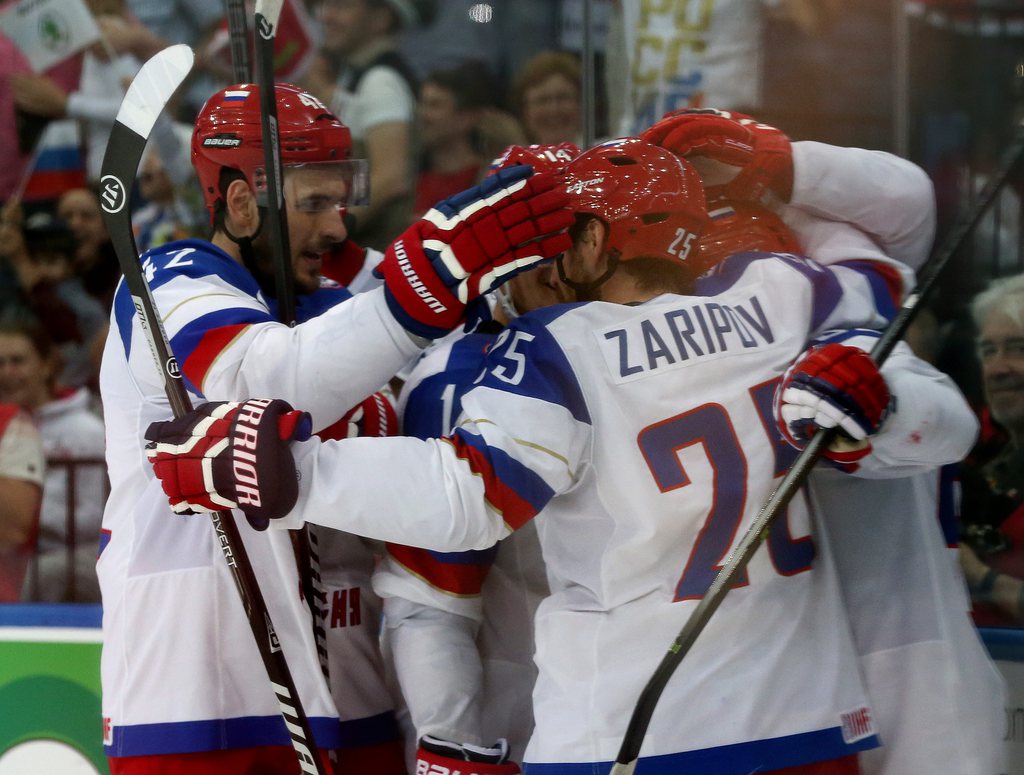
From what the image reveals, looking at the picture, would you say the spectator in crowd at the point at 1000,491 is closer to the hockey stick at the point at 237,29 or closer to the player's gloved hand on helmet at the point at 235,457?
the player's gloved hand on helmet at the point at 235,457

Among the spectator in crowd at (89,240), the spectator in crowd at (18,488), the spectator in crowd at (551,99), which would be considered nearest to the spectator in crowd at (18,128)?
the spectator in crowd at (89,240)

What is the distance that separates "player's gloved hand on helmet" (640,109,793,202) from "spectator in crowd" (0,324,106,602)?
1.83 metres

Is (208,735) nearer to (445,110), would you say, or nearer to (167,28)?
(445,110)

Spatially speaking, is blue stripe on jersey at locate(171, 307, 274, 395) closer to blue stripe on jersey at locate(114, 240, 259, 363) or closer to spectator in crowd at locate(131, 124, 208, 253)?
blue stripe on jersey at locate(114, 240, 259, 363)

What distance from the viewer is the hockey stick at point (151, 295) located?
1.66 metres

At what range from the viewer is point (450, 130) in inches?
123

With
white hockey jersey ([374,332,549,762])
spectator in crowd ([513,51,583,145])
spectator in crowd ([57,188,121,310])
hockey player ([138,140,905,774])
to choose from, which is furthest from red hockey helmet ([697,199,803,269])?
spectator in crowd ([57,188,121,310])

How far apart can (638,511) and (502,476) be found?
188mm

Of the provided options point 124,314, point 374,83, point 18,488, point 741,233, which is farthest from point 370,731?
point 374,83

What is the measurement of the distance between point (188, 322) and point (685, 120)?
0.80 meters

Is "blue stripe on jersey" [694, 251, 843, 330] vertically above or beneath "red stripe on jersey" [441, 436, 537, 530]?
above

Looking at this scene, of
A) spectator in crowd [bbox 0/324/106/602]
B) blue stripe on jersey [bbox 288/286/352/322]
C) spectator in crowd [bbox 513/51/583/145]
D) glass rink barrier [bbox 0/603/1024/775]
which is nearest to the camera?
blue stripe on jersey [bbox 288/286/352/322]

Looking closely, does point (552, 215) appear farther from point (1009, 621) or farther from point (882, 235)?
point (1009, 621)

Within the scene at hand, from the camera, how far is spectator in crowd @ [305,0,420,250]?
310cm
